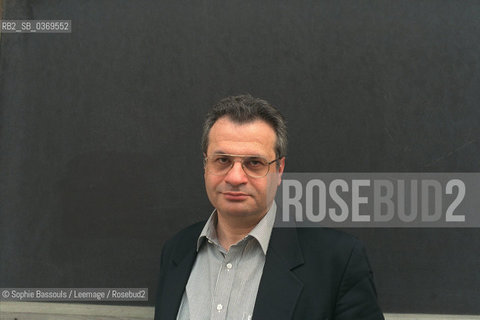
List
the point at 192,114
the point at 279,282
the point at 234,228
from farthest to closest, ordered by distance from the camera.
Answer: the point at 192,114 < the point at 234,228 < the point at 279,282

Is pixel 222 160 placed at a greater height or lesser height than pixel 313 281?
greater

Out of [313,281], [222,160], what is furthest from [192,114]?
[313,281]

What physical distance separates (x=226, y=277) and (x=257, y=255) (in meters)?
0.14

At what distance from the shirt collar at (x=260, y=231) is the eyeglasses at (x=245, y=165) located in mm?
180

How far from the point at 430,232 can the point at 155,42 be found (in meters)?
1.82

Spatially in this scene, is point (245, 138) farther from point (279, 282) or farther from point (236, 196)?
point (279, 282)

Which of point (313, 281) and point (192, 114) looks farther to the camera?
point (192, 114)

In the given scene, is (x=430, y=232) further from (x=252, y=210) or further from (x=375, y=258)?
(x=252, y=210)

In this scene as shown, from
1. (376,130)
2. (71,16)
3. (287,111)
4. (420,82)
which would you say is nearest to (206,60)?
(287,111)

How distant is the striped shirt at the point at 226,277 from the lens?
140cm

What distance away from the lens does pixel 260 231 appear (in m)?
1.48

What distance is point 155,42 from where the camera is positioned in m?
2.29

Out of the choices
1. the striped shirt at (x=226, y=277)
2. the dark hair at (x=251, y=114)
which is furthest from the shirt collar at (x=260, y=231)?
the dark hair at (x=251, y=114)

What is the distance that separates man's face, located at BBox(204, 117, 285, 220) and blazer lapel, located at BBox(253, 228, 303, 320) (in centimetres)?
15
